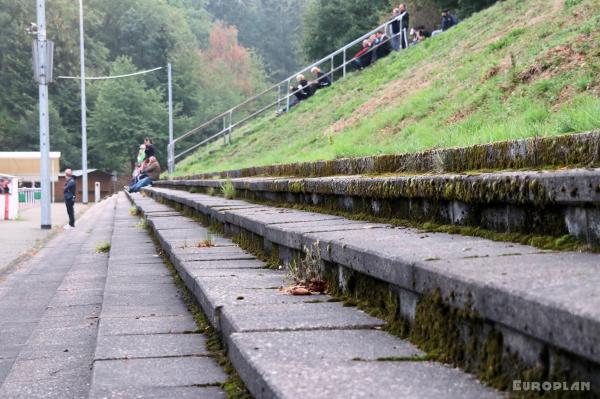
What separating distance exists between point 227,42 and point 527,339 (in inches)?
4249

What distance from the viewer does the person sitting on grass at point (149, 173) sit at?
88.9 ft

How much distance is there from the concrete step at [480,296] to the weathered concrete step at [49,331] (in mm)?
836

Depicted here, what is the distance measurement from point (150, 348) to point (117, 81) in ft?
229

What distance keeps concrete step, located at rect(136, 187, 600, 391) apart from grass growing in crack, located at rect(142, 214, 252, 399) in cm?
22

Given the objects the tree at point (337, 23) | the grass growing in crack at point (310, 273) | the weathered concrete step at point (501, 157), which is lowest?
the grass growing in crack at point (310, 273)

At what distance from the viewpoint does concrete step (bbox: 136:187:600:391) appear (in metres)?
1.90

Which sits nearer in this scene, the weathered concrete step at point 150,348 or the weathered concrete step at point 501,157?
the weathered concrete step at point 150,348

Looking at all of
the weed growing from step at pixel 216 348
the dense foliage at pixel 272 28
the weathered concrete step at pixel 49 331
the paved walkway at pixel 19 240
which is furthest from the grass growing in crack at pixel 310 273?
the dense foliage at pixel 272 28

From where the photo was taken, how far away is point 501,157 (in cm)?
402

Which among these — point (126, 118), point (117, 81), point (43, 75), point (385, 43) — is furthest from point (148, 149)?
point (117, 81)

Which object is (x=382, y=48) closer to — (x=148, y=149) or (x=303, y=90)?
(x=303, y=90)

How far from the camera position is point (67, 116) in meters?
82.9

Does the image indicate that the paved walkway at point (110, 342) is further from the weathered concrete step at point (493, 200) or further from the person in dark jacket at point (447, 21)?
the person in dark jacket at point (447, 21)

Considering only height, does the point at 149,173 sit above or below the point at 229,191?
above
